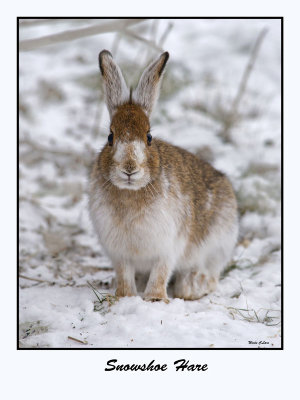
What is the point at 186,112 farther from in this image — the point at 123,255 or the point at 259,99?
the point at 123,255

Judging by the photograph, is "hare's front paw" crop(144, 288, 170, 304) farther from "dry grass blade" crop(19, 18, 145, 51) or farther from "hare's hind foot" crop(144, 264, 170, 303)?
"dry grass blade" crop(19, 18, 145, 51)

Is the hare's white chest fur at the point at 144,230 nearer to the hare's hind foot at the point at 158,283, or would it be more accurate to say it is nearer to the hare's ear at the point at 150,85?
the hare's hind foot at the point at 158,283

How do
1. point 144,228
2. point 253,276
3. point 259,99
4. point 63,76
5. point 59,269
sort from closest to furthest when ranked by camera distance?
point 144,228 → point 253,276 → point 59,269 → point 259,99 → point 63,76

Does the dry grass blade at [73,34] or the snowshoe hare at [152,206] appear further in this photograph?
the dry grass blade at [73,34]

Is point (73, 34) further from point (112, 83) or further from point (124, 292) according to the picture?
point (124, 292)

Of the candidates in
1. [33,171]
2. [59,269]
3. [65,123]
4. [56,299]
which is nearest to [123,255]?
[56,299]

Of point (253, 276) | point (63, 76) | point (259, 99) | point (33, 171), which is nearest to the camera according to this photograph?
point (253, 276)

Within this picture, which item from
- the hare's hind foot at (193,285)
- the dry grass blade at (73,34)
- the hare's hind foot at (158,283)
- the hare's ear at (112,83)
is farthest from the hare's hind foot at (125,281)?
the dry grass blade at (73,34)

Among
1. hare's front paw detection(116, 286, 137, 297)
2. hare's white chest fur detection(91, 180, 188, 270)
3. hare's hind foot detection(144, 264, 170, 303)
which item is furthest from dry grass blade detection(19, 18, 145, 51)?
hare's front paw detection(116, 286, 137, 297)
